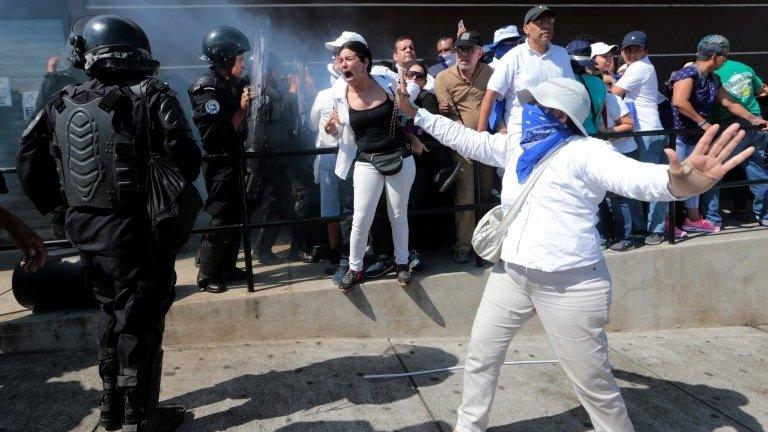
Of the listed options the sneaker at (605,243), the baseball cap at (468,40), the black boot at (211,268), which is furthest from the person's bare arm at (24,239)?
the sneaker at (605,243)

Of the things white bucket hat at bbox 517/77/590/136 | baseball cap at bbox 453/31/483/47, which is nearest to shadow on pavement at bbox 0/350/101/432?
white bucket hat at bbox 517/77/590/136

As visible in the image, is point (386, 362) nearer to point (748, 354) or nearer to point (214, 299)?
point (214, 299)

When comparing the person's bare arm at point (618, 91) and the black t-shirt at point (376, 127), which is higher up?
the person's bare arm at point (618, 91)

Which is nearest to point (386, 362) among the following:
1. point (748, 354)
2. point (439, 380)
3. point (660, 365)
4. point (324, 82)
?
point (439, 380)

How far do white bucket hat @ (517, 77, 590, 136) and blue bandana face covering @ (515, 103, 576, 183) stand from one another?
7cm

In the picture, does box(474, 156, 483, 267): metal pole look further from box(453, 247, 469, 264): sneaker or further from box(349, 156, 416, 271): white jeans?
box(349, 156, 416, 271): white jeans

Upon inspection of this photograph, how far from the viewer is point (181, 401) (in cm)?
364

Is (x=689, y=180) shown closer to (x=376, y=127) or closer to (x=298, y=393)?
(x=376, y=127)

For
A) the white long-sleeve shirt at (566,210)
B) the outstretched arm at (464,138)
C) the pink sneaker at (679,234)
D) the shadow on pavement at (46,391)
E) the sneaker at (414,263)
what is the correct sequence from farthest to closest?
the pink sneaker at (679,234), the sneaker at (414,263), the shadow on pavement at (46,391), the outstretched arm at (464,138), the white long-sleeve shirt at (566,210)

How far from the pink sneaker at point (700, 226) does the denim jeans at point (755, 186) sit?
0.10 meters

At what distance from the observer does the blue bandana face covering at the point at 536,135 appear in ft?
9.24

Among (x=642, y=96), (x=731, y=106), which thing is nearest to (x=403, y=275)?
(x=642, y=96)

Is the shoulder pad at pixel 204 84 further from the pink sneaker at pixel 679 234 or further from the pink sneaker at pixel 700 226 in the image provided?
the pink sneaker at pixel 700 226

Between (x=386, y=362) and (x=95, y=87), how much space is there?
96.4 inches
